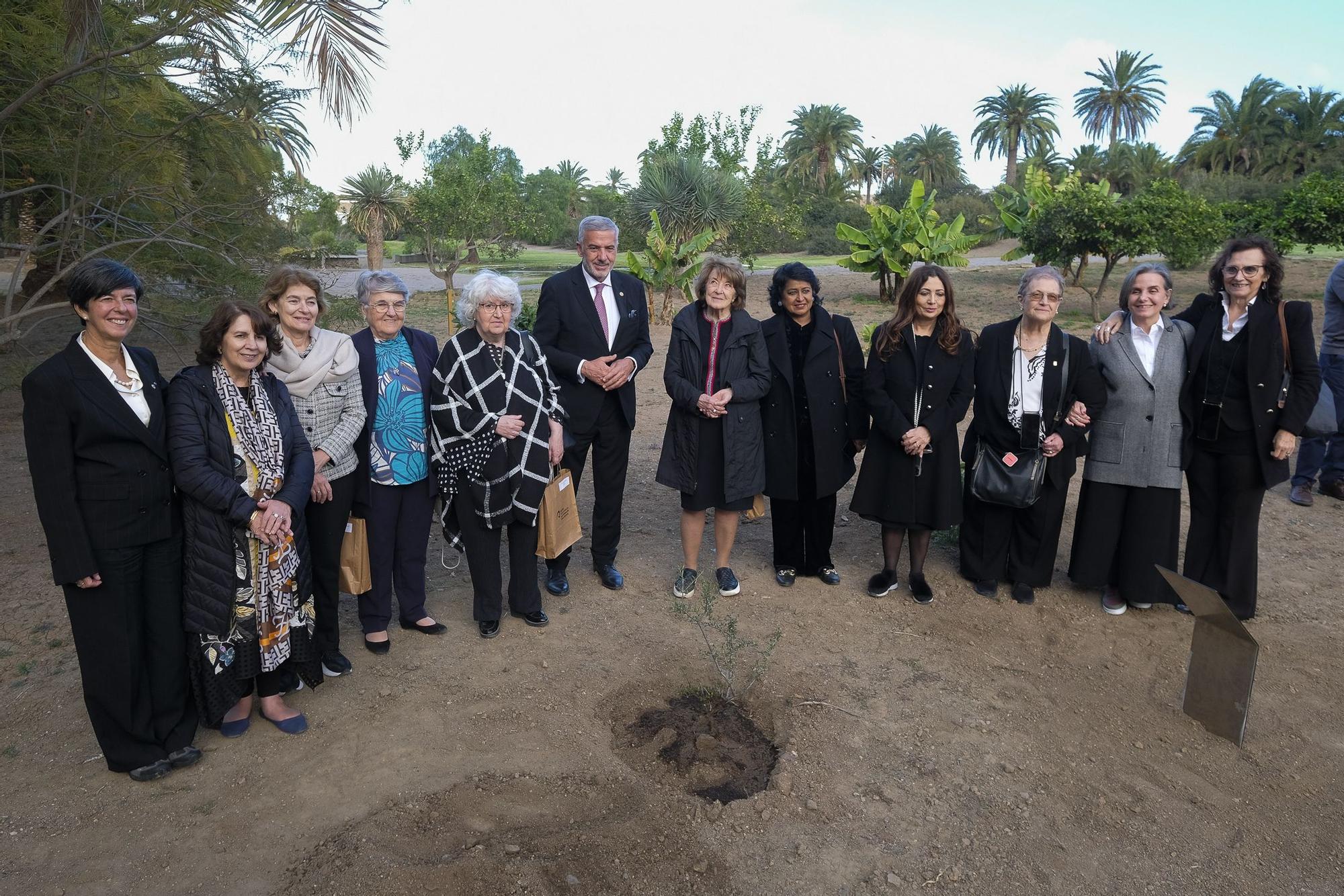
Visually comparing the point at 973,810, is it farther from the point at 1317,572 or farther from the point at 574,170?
the point at 574,170

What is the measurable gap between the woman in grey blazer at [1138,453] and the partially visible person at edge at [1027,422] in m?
0.14

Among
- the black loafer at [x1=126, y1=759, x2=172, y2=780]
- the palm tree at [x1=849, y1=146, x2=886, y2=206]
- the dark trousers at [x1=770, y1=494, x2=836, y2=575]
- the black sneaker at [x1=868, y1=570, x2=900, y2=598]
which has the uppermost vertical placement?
the palm tree at [x1=849, y1=146, x2=886, y2=206]

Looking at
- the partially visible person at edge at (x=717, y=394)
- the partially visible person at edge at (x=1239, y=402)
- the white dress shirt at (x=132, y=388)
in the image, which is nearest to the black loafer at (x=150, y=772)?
the white dress shirt at (x=132, y=388)

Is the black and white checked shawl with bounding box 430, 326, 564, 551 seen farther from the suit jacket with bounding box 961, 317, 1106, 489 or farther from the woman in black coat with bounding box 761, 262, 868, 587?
the suit jacket with bounding box 961, 317, 1106, 489

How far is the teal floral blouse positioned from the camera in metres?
4.25

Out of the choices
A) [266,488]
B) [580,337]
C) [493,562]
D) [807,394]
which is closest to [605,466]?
[580,337]

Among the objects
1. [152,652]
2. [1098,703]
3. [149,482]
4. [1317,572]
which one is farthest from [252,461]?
[1317,572]

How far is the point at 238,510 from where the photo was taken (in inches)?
134

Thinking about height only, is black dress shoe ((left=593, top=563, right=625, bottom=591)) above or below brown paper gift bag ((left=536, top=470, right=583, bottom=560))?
below

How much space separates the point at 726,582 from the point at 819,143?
58092mm

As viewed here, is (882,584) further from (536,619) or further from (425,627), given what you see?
(425,627)

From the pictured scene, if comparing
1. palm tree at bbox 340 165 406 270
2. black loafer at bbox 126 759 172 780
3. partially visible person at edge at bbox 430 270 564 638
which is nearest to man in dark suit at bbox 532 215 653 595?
partially visible person at edge at bbox 430 270 564 638

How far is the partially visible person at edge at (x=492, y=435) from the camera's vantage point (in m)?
4.38

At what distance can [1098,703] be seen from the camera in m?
4.11
